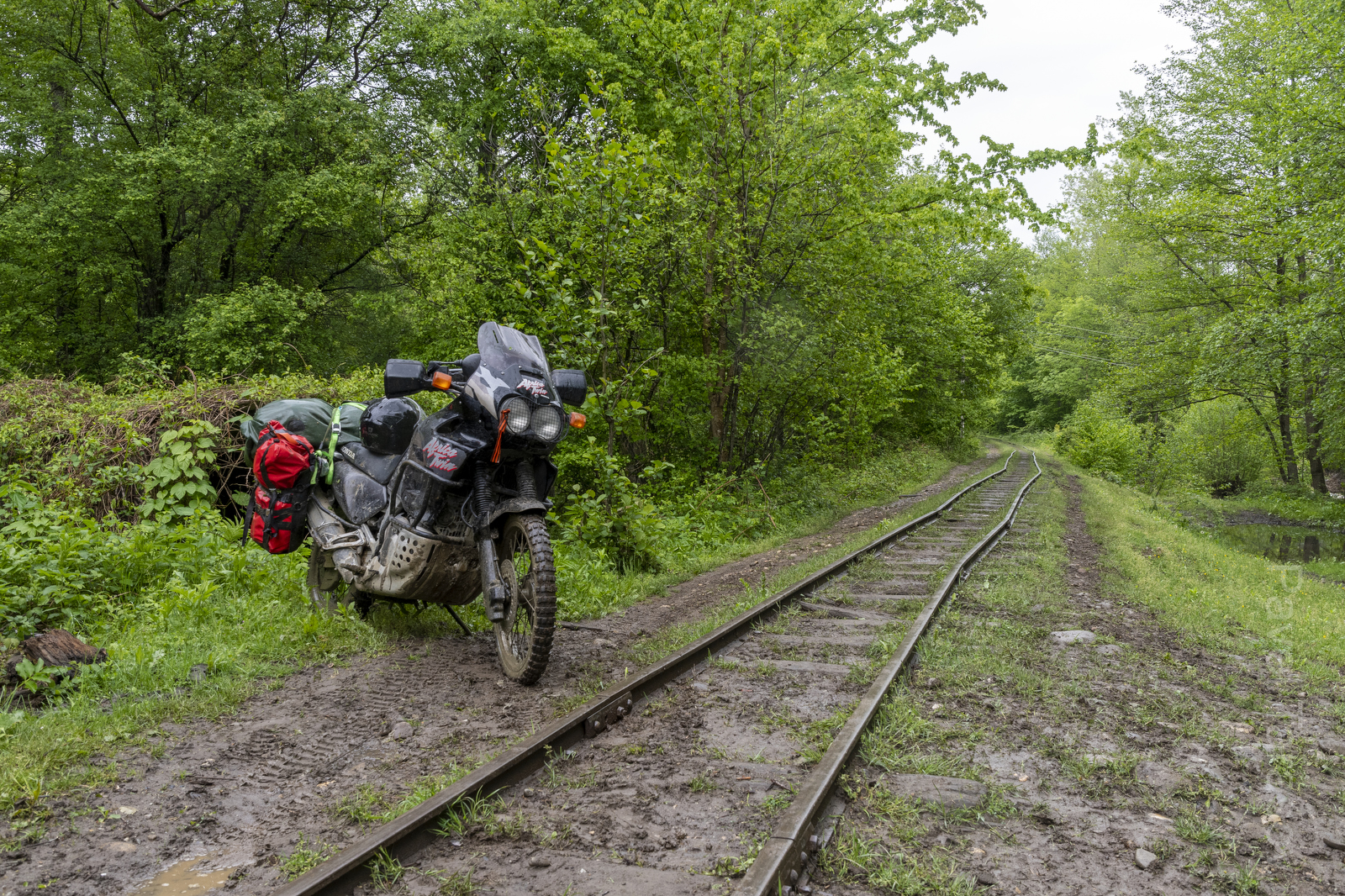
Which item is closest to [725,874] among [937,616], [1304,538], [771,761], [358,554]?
[771,761]

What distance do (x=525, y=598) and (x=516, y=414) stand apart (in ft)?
3.36

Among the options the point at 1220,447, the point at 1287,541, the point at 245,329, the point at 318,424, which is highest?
the point at 245,329

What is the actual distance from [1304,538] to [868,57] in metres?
16.7

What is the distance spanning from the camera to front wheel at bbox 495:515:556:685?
4.32 meters

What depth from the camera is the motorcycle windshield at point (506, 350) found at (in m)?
4.59

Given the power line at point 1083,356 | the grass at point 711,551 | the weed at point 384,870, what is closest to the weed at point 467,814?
the weed at point 384,870

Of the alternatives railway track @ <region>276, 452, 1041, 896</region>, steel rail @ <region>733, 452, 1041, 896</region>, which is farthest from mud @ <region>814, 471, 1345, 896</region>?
railway track @ <region>276, 452, 1041, 896</region>

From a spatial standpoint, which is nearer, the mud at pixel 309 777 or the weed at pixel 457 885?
the weed at pixel 457 885

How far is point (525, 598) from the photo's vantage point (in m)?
4.58

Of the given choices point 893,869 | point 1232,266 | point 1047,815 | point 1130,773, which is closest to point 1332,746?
point 1130,773

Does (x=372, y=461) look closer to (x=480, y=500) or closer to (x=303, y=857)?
(x=480, y=500)

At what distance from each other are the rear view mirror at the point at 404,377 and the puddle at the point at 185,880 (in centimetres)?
241

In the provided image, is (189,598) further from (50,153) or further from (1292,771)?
(50,153)

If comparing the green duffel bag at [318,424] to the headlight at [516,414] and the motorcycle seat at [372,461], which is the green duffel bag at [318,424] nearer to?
the motorcycle seat at [372,461]
